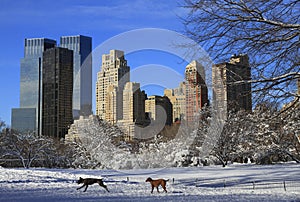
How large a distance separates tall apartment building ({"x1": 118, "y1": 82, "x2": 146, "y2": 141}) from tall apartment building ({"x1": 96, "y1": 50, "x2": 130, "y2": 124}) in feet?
1.05

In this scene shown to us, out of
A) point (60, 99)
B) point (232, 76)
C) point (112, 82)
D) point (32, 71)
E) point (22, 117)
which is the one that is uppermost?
point (32, 71)

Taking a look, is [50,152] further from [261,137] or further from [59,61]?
[59,61]

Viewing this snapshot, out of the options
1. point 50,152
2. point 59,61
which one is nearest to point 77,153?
point 50,152

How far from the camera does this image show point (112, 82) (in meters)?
22.2

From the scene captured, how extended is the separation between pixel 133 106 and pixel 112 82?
2.62 m

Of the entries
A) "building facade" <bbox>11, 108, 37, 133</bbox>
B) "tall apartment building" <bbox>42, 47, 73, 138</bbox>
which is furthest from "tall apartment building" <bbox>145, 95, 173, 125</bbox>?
"building facade" <bbox>11, 108, 37, 133</bbox>

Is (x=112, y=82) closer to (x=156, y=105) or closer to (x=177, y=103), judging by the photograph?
(x=156, y=105)

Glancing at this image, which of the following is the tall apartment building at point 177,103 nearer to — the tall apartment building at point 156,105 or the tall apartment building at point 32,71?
the tall apartment building at point 156,105

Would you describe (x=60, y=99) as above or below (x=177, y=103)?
above

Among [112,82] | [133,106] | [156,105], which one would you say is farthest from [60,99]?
[112,82]

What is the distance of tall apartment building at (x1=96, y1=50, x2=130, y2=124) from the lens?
65.2ft

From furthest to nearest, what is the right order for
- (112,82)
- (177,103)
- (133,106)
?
(133,106) < (177,103) < (112,82)

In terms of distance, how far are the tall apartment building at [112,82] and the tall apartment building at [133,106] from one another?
320 mm

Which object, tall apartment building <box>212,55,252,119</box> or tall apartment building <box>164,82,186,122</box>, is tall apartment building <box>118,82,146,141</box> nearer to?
tall apartment building <box>164,82,186,122</box>
